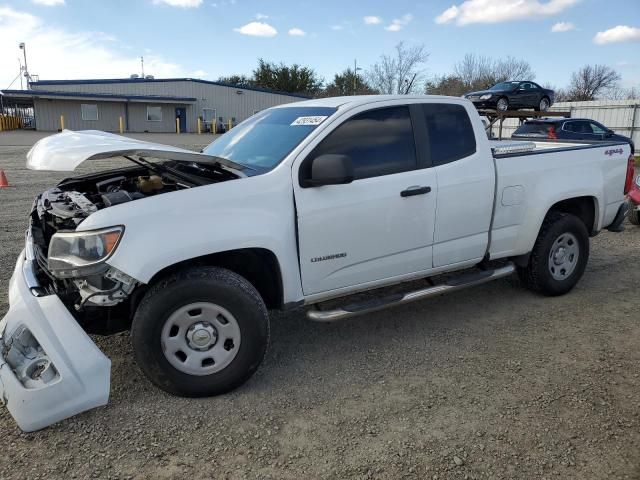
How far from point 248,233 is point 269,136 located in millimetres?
1116

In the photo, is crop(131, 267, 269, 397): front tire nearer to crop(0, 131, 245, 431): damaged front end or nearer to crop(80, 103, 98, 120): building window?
crop(0, 131, 245, 431): damaged front end

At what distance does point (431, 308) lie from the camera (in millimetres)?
4906

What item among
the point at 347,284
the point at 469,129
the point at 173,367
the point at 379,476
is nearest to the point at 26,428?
the point at 173,367

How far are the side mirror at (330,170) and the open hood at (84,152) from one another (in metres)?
0.55

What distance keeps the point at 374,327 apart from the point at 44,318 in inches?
99.9

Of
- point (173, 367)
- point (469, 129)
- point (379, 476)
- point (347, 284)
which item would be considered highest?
point (469, 129)

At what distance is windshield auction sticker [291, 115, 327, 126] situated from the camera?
3812 millimetres

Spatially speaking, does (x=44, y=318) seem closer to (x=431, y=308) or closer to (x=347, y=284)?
(x=347, y=284)

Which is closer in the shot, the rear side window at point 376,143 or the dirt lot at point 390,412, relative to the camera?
the dirt lot at point 390,412

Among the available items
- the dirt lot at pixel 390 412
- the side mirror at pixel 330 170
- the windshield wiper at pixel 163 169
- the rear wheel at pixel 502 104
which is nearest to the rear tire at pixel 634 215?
the dirt lot at pixel 390 412

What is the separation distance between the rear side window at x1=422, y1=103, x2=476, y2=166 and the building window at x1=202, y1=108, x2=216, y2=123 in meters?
41.5

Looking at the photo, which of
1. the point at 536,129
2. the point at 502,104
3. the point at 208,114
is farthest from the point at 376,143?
the point at 208,114

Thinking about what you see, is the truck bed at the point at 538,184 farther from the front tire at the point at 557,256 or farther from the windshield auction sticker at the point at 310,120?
the windshield auction sticker at the point at 310,120

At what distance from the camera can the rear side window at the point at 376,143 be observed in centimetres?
376
